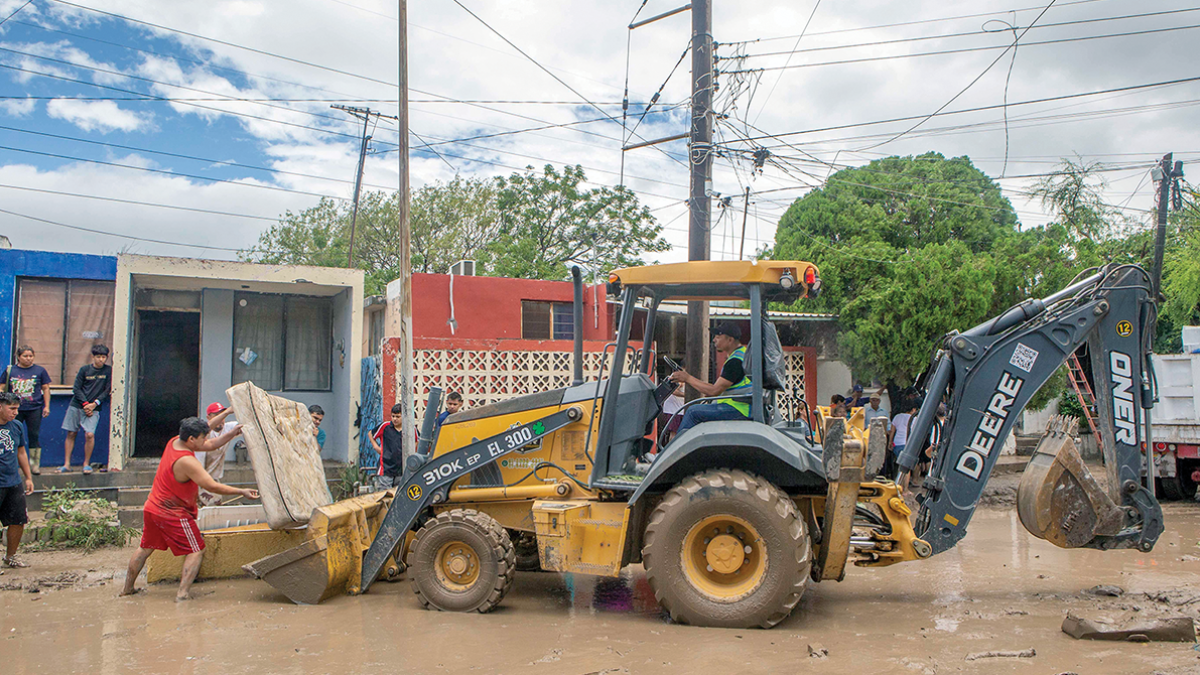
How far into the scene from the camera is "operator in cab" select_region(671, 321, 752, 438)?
5746 mm

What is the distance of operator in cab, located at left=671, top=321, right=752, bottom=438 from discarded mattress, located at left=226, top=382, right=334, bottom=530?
299 centimetres

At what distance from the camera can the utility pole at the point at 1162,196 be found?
16.1m

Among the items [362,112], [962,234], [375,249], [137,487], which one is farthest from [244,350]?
[375,249]

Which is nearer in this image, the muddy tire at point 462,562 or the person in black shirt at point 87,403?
the muddy tire at point 462,562

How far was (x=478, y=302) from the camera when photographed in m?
12.5

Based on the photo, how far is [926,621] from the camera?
546 cm

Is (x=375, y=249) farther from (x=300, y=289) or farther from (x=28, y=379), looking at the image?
(x=28, y=379)

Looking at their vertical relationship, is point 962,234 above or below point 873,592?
above

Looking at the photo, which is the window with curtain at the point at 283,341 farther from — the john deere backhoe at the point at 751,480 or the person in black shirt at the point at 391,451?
the john deere backhoe at the point at 751,480

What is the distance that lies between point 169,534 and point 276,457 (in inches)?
41.3

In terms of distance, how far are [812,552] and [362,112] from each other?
22.7 meters

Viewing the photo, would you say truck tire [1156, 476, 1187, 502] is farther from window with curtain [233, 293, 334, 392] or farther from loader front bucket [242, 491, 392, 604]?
window with curtain [233, 293, 334, 392]

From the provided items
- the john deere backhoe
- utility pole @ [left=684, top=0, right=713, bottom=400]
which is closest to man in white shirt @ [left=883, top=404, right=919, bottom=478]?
utility pole @ [left=684, top=0, right=713, bottom=400]

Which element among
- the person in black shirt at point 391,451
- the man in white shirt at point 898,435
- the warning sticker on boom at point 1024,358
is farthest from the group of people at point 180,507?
the man in white shirt at point 898,435
